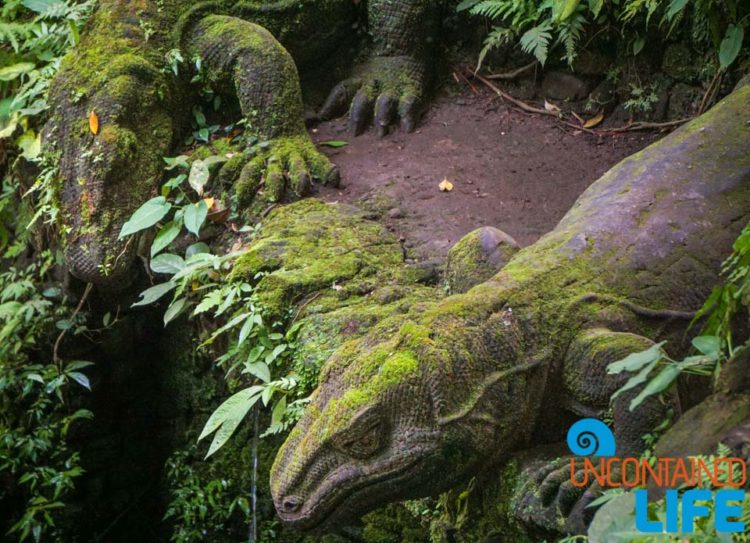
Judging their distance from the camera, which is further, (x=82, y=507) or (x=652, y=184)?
(x=82, y=507)

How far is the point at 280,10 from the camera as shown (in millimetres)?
6078

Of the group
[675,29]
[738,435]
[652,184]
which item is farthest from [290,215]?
[738,435]

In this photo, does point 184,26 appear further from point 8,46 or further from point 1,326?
point 1,326

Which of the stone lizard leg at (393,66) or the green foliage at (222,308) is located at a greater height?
the stone lizard leg at (393,66)

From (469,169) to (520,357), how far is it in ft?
7.75

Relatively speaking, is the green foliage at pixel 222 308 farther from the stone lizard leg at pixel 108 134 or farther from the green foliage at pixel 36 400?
the green foliage at pixel 36 400

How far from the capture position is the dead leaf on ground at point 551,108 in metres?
5.91

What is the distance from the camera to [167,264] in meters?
4.84

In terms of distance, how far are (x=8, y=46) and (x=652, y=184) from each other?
168 inches

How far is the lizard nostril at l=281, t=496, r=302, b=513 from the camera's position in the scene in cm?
317

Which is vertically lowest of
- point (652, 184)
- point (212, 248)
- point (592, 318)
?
point (212, 248)

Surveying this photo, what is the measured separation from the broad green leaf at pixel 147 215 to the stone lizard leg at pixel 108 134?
18 centimetres

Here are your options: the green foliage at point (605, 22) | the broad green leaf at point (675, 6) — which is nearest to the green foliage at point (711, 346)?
the broad green leaf at point (675, 6)

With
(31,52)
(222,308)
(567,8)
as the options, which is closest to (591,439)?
(222,308)
